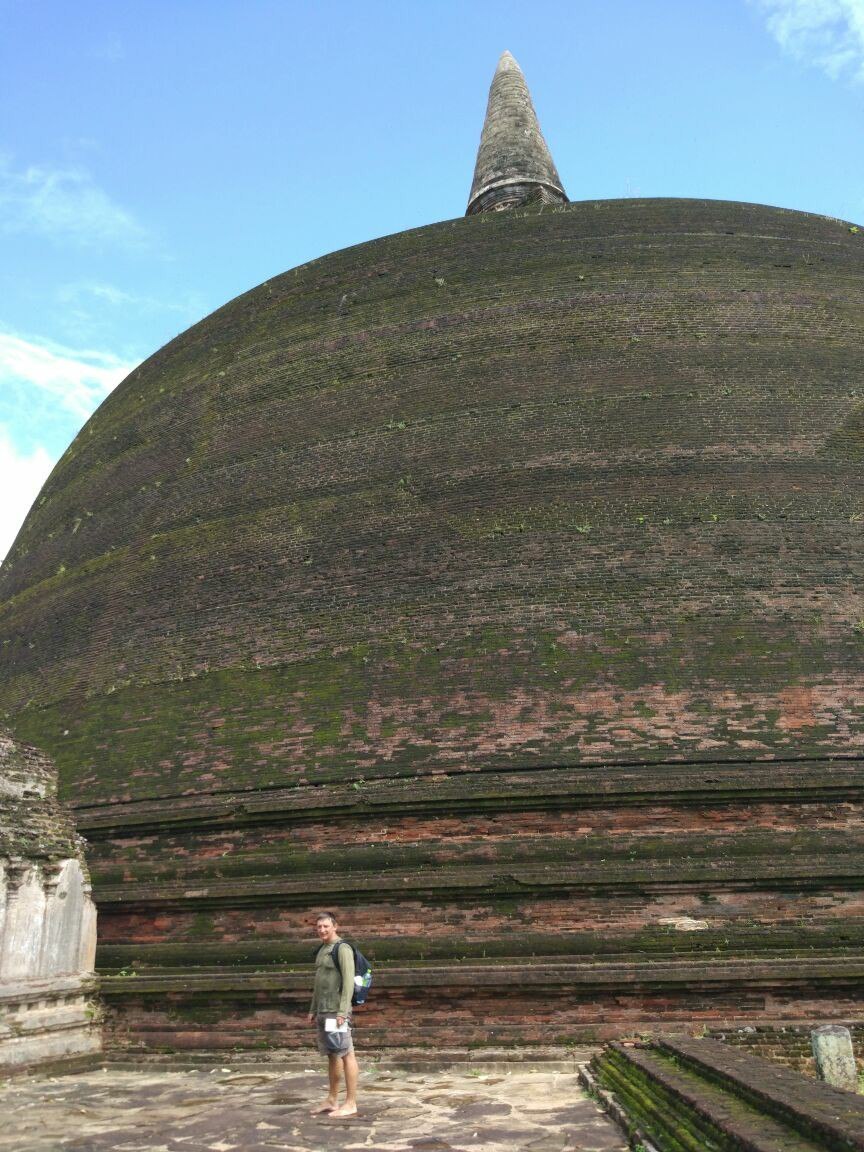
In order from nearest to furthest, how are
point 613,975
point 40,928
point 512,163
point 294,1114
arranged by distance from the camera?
point 294,1114 < point 613,975 < point 40,928 < point 512,163

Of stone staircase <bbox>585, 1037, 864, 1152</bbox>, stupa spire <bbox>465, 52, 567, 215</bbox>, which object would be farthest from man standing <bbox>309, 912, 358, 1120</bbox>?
stupa spire <bbox>465, 52, 567, 215</bbox>

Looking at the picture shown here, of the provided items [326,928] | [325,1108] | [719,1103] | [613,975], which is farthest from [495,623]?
[719,1103]

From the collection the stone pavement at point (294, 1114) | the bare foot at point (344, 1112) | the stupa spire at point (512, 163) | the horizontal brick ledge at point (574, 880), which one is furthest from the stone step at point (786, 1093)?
the stupa spire at point (512, 163)

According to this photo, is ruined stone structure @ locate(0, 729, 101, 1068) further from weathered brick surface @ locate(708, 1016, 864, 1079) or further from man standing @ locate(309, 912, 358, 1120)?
weathered brick surface @ locate(708, 1016, 864, 1079)

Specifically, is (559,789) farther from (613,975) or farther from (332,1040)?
(332,1040)

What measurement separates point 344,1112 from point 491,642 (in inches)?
151

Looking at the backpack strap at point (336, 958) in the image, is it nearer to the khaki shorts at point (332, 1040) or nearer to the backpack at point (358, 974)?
the backpack at point (358, 974)

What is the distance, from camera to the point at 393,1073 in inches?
251

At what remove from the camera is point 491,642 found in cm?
797

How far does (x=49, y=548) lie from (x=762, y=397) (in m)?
Answer: 7.80

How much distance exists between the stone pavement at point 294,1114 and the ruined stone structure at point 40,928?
Result: 1.24ft

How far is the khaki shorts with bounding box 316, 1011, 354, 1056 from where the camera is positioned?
4906 mm

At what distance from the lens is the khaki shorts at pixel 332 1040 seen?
4.91m

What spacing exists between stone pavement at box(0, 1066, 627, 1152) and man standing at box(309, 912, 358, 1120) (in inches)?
5.2
